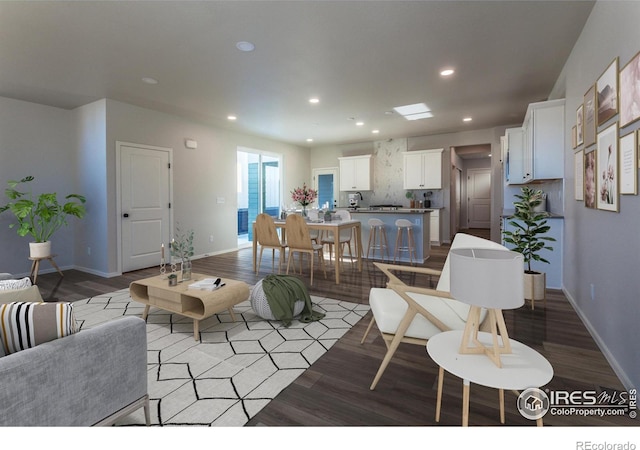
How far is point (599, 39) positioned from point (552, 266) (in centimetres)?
248

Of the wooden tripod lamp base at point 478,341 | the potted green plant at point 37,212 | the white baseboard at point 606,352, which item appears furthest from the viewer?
the potted green plant at point 37,212

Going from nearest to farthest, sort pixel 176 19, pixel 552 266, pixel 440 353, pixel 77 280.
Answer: pixel 440 353
pixel 176 19
pixel 552 266
pixel 77 280

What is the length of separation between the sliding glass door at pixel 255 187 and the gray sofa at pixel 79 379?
6.10 meters

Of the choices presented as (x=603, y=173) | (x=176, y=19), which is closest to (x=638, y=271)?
(x=603, y=173)

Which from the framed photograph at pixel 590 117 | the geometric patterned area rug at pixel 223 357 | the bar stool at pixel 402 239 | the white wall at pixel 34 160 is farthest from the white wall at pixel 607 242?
the white wall at pixel 34 160

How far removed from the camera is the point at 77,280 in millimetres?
4645

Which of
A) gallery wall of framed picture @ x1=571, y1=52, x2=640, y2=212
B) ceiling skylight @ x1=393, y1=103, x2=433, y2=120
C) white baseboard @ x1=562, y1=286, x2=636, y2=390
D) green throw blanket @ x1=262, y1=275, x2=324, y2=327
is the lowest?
white baseboard @ x1=562, y1=286, x2=636, y2=390

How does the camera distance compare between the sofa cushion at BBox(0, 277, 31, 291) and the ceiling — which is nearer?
the sofa cushion at BBox(0, 277, 31, 291)

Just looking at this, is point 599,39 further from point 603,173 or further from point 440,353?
point 440,353

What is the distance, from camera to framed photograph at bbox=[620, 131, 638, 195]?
1.83 metres

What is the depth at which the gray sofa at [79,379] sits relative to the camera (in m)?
1.08

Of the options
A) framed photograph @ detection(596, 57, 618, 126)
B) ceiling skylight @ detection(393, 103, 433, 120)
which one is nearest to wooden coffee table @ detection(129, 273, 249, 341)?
framed photograph @ detection(596, 57, 618, 126)

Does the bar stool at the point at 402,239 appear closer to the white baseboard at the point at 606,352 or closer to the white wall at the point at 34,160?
the white baseboard at the point at 606,352

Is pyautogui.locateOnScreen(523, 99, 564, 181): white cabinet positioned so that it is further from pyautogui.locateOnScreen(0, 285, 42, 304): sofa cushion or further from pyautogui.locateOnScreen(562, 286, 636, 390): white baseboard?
pyautogui.locateOnScreen(0, 285, 42, 304): sofa cushion
